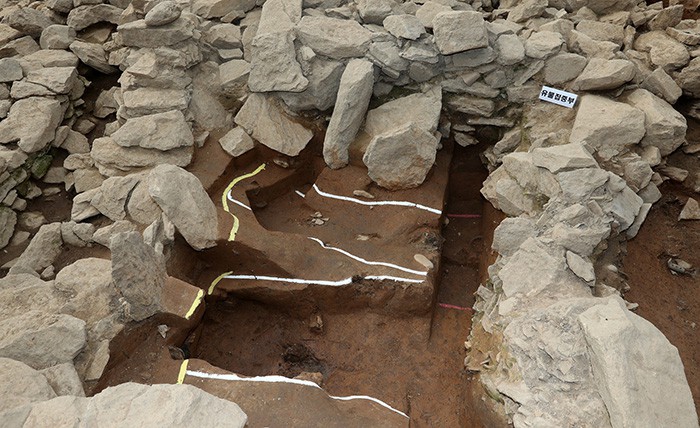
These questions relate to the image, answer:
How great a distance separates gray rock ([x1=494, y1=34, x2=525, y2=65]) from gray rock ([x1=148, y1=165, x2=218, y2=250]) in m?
3.61

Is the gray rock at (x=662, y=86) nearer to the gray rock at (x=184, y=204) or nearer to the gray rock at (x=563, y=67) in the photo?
the gray rock at (x=563, y=67)

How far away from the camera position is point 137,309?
4.07 meters

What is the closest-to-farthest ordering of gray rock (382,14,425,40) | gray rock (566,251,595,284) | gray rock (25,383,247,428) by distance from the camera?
1. gray rock (25,383,247,428)
2. gray rock (566,251,595,284)
3. gray rock (382,14,425,40)

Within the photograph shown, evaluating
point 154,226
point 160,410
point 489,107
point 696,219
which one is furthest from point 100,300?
point 696,219

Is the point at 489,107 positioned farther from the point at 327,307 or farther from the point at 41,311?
the point at 41,311

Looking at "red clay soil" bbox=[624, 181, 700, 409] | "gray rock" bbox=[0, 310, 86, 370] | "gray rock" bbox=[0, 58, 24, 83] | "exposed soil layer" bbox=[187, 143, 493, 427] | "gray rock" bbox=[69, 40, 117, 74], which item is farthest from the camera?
"gray rock" bbox=[69, 40, 117, 74]

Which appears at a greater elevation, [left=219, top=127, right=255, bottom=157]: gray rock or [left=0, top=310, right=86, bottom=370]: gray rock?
[left=0, top=310, right=86, bottom=370]: gray rock

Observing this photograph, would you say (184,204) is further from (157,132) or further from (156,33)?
(156,33)

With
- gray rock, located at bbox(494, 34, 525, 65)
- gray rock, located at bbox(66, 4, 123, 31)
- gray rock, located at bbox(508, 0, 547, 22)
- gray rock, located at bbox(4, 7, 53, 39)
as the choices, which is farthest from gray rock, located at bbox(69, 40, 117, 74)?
gray rock, located at bbox(508, 0, 547, 22)

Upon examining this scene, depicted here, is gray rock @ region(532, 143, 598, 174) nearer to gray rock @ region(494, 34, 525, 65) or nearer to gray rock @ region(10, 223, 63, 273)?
gray rock @ region(494, 34, 525, 65)

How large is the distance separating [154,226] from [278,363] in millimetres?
1848

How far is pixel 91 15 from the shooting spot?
7.25 meters

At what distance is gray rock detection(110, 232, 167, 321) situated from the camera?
13.0ft

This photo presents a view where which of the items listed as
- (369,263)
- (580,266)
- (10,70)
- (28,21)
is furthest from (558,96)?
(28,21)
